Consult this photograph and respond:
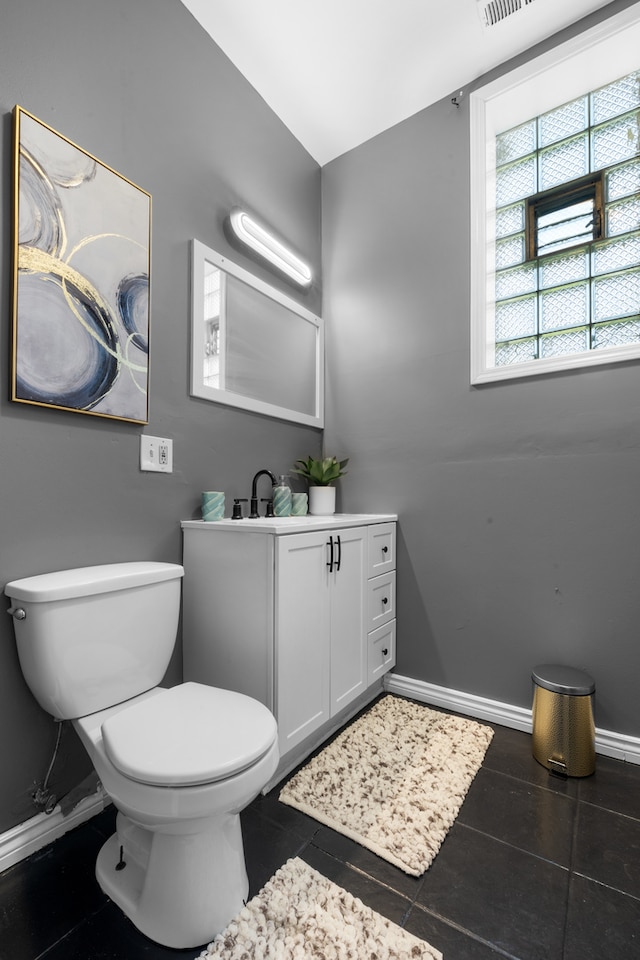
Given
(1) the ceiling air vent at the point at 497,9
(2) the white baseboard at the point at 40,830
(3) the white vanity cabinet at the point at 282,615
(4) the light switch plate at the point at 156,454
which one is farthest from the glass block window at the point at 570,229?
(2) the white baseboard at the point at 40,830

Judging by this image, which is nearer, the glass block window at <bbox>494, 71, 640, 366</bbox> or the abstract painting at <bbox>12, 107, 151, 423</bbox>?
the abstract painting at <bbox>12, 107, 151, 423</bbox>

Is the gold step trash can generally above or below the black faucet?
below

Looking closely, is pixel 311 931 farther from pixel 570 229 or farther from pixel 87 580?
pixel 570 229

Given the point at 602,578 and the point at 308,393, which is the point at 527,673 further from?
the point at 308,393

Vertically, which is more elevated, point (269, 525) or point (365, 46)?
point (365, 46)

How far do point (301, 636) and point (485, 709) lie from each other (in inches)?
39.2

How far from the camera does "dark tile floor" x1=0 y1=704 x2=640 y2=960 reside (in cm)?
94

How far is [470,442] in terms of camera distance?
78.3 inches

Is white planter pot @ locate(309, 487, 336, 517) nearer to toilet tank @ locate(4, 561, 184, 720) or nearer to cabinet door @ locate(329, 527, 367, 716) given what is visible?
cabinet door @ locate(329, 527, 367, 716)

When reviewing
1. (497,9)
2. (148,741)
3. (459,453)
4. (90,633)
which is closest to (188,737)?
(148,741)

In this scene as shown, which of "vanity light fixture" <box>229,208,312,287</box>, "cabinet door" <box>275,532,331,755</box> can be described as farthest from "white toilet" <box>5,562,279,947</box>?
"vanity light fixture" <box>229,208,312,287</box>

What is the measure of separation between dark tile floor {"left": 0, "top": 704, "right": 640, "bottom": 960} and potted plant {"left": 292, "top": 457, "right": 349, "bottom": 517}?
1204 millimetres

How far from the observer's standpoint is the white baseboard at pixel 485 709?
162 cm

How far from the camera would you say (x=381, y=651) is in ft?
6.57
